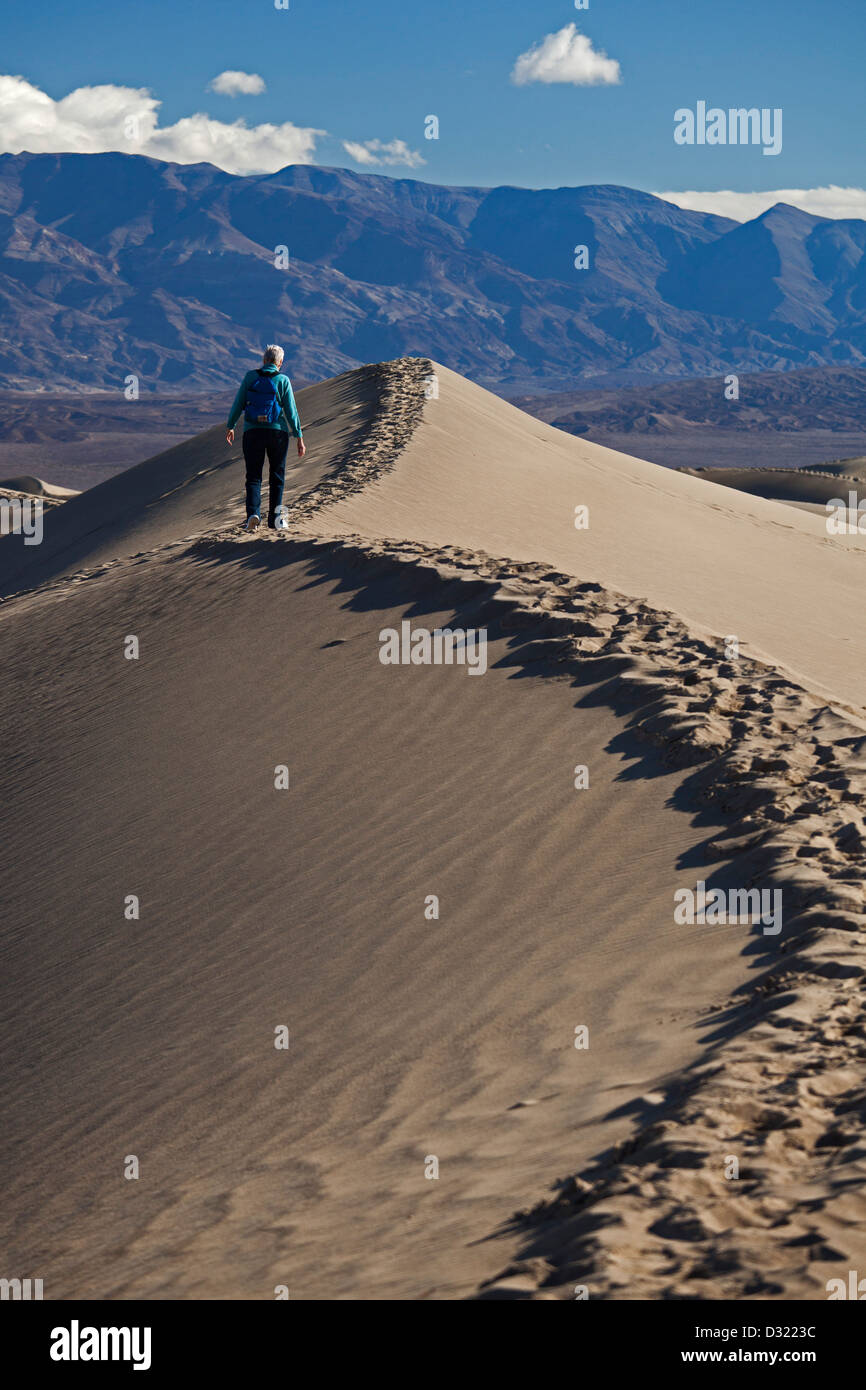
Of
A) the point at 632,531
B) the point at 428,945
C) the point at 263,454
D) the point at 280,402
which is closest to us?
the point at 428,945

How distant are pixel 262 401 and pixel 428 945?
6232 mm

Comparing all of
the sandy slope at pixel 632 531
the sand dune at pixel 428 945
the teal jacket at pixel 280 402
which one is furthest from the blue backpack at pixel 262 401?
the sandy slope at pixel 632 531

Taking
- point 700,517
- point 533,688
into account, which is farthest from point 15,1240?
point 700,517

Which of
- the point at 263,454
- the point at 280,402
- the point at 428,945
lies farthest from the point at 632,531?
the point at 428,945

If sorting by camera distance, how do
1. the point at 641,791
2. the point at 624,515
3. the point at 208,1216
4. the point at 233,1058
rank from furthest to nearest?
the point at 624,515 < the point at 641,791 < the point at 233,1058 < the point at 208,1216

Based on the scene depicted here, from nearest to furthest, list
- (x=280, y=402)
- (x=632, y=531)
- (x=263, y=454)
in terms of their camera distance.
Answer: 1. (x=280, y=402)
2. (x=263, y=454)
3. (x=632, y=531)

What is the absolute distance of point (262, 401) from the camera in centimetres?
1032

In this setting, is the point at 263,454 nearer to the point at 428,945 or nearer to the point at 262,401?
the point at 262,401

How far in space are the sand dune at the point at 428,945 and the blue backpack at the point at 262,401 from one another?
41.6 inches

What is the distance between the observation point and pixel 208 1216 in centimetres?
396

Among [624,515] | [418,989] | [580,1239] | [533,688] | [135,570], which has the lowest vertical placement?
[580,1239]

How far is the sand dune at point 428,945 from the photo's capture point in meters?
3.47
